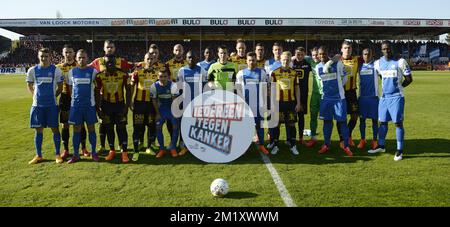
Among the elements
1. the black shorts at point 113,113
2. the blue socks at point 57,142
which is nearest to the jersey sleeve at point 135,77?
the black shorts at point 113,113

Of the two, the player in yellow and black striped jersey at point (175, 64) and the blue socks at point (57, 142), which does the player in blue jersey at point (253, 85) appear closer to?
the player in yellow and black striped jersey at point (175, 64)

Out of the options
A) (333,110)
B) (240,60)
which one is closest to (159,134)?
(240,60)

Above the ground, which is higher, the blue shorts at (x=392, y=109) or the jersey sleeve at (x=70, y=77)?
the jersey sleeve at (x=70, y=77)

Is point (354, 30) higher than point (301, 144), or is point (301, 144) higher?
point (354, 30)

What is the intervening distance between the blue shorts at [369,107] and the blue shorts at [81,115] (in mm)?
4705

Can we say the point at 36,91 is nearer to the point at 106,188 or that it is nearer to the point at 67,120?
the point at 67,120

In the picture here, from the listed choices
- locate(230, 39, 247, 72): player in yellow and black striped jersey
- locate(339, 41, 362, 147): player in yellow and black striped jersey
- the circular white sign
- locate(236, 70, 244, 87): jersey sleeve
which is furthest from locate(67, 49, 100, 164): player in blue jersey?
→ locate(339, 41, 362, 147): player in yellow and black striped jersey

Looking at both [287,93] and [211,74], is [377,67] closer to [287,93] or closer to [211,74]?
[287,93]

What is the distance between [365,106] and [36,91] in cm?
564

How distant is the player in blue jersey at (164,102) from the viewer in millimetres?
6258

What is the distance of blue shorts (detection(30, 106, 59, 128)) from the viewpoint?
5898 mm

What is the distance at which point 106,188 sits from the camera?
15.3 ft

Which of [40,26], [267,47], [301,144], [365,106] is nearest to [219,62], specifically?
[301,144]
